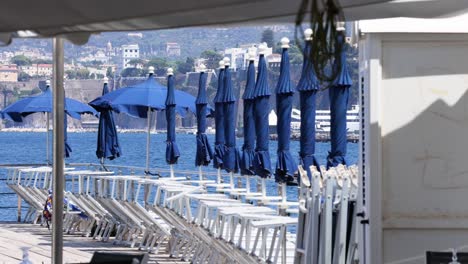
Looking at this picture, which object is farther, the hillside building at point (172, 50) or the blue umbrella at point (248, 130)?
the hillside building at point (172, 50)

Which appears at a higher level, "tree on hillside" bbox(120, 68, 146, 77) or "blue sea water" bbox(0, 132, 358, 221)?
"tree on hillside" bbox(120, 68, 146, 77)

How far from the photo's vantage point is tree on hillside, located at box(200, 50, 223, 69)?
65688 millimetres

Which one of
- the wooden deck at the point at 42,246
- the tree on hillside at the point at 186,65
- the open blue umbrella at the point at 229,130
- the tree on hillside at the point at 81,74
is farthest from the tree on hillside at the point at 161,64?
the open blue umbrella at the point at 229,130

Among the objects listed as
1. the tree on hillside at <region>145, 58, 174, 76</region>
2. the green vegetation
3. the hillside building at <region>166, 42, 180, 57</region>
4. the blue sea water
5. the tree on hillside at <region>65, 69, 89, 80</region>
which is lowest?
the blue sea water

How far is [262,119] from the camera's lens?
12180 mm

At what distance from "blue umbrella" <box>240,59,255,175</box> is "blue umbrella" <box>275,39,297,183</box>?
1.25 m

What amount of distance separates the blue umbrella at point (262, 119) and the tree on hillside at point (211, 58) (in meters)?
52.6

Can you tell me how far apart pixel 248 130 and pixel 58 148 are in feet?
28.2

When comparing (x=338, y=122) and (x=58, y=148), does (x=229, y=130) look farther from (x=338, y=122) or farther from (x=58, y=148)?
(x=58, y=148)

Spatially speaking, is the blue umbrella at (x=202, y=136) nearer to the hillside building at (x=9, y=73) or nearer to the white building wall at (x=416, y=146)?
the white building wall at (x=416, y=146)

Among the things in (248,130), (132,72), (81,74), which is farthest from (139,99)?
(132,72)

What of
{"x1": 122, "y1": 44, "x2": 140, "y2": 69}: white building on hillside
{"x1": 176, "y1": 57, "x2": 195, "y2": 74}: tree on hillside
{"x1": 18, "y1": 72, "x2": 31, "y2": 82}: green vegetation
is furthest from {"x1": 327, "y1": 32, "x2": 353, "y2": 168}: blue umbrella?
{"x1": 122, "y1": 44, "x2": 140, "y2": 69}: white building on hillside

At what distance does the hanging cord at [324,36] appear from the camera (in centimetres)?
240

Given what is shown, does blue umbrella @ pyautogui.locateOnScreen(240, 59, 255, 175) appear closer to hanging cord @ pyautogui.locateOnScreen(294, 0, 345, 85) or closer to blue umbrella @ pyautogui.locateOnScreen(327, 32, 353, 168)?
blue umbrella @ pyautogui.locateOnScreen(327, 32, 353, 168)
